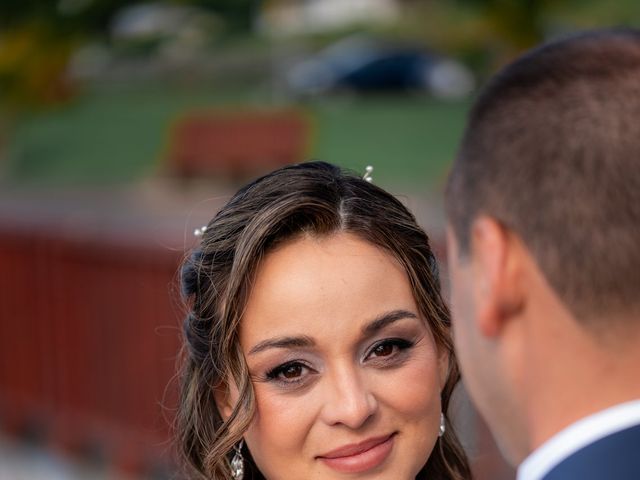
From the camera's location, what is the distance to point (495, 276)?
1.45 m

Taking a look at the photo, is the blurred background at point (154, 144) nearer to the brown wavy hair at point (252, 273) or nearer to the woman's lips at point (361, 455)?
the brown wavy hair at point (252, 273)

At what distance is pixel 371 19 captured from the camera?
2917 centimetres

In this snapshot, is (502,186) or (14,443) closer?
(502,186)

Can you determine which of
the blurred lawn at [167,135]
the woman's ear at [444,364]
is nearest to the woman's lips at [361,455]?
the woman's ear at [444,364]

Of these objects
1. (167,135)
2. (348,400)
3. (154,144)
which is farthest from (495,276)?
(154,144)

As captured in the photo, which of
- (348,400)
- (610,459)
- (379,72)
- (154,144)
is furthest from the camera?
(379,72)

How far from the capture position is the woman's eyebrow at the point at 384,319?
230 cm

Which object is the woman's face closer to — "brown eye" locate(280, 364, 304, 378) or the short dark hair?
"brown eye" locate(280, 364, 304, 378)

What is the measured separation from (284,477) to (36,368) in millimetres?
5740

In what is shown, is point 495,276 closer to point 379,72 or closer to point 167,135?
point 167,135

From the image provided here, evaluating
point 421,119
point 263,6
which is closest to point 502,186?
point 263,6

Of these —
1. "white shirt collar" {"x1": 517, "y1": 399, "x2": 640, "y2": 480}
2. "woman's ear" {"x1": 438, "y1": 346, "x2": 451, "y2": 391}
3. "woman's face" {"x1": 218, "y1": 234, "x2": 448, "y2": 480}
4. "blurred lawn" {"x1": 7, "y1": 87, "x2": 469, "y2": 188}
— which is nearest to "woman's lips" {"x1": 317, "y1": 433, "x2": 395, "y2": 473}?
"woman's face" {"x1": 218, "y1": 234, "x2": 448, "y2": 480}

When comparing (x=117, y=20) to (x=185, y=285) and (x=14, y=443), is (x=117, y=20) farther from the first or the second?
(x=185, y=285)

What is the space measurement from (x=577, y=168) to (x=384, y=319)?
0.97m
